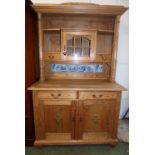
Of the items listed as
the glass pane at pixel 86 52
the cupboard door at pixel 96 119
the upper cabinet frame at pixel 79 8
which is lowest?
the cupboard door at pixel 96 119

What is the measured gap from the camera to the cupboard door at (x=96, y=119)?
1892 mm

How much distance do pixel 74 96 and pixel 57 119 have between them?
1.18 ft

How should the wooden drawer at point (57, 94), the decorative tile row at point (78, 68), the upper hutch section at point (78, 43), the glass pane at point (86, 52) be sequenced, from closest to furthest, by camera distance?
the wooden drawer at point (57, 94)
the upper hutch section at point (78, 43)
the glass pane at point (86, 52)
the decorative tile row at point (78, 68)

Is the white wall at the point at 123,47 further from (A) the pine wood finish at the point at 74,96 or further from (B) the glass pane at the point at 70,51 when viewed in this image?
(B) the glass pane at the point at 70,51

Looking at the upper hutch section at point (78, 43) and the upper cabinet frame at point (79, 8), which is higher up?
the upper cabinet frame at point (79, 8)

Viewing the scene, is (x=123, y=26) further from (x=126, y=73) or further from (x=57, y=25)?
(x=57, y=25)

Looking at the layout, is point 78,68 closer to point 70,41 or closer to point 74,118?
point 70,41

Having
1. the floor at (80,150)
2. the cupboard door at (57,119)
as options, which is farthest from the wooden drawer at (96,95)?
the floor at (80,150)

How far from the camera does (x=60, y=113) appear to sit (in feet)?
6.19

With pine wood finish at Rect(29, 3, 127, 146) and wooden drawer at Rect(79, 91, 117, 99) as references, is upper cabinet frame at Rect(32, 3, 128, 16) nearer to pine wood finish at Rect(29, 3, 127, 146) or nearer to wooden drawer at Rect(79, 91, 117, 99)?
pine wood finish at Rect(29, 3, 127, 146)

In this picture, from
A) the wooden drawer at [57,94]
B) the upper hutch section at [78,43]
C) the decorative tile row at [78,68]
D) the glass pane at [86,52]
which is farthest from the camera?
the decorative tile row at [78,68]

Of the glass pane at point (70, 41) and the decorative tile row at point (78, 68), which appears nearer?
the glass pane at point (70, 41)
